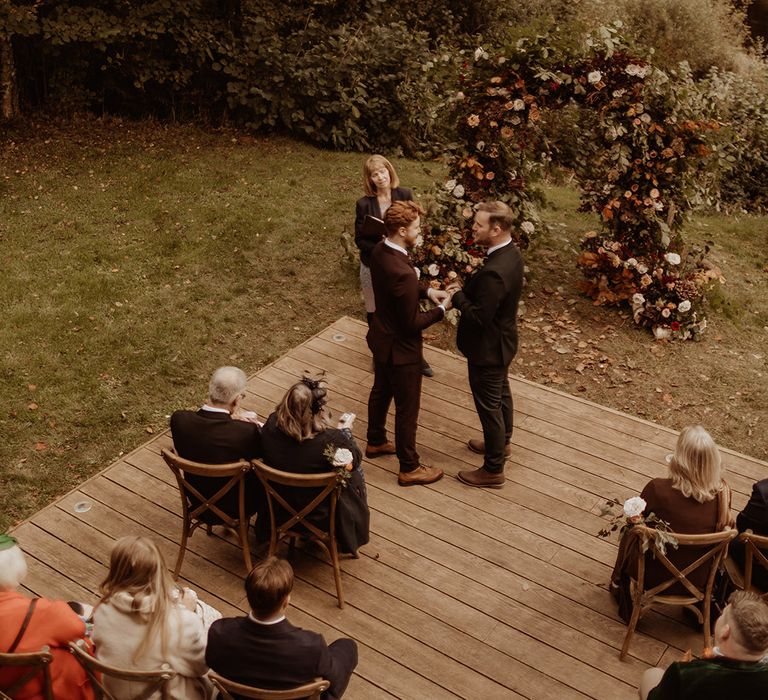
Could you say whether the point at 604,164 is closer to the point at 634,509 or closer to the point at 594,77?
the point at 594,77

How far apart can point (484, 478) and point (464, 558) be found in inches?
30.2

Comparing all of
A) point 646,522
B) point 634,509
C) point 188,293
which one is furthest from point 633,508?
point 188,293

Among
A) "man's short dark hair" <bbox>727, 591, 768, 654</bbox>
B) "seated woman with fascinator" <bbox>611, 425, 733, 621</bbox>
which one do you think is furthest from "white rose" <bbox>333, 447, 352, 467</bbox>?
"man's short dark hair" <bbox>727, 591, 768, 654</bbox>

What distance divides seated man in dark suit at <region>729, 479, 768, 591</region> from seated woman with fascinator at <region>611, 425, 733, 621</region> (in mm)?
156

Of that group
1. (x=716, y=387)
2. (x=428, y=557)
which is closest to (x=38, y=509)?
(x=428, y=557)

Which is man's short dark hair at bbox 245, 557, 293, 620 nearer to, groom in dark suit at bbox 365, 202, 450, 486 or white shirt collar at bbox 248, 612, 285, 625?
white shirt collar at bbox 248, 612, 285, 625

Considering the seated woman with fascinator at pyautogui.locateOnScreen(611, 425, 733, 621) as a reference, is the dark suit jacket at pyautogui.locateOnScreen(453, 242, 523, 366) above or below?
above

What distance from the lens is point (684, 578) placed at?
4527 millimetres

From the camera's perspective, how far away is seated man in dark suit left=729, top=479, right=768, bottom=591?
4559 millimetres

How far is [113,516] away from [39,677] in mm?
1912

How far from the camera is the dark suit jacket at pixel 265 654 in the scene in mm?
3559

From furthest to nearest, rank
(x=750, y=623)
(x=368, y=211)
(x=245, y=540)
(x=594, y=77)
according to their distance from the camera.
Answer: (x=594, y=77) < (x=368, y=211) < (x=245, y=540) < (x=750, y=623)

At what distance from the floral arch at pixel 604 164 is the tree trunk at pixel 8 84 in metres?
→ 7.53

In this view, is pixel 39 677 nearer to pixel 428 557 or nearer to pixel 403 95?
pixel 428 557
